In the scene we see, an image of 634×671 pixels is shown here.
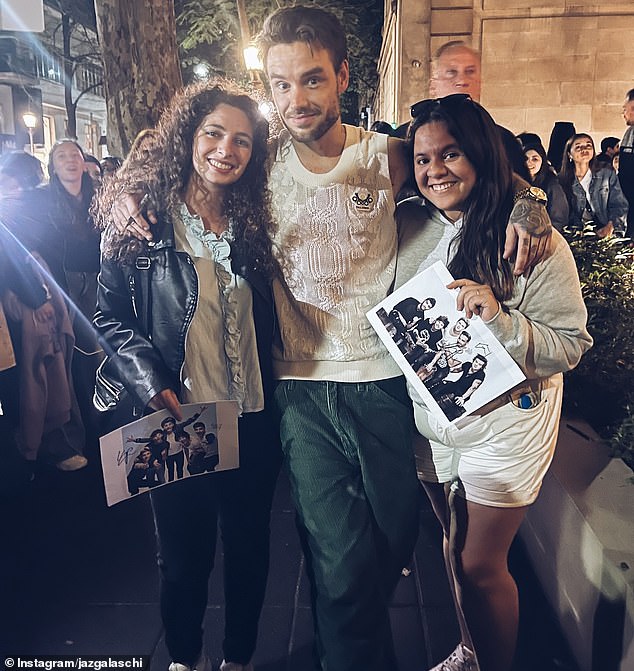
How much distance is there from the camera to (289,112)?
188 cm

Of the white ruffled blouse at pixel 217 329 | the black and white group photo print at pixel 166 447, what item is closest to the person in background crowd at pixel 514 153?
the white ruffled blouse at pixel 217 329

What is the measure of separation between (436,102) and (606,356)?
1671 millimetres

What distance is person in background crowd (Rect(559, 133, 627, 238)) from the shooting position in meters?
3.01

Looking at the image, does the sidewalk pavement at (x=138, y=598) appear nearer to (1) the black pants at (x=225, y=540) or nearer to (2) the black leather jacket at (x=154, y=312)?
(1) the black pants at (x=225, y=540)

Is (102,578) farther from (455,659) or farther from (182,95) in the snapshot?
(182,95)

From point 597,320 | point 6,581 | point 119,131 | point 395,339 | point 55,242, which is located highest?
point 119,131

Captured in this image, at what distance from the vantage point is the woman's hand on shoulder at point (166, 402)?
202 cm

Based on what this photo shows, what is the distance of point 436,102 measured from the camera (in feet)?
6.12

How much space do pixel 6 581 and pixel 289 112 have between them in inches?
87.6

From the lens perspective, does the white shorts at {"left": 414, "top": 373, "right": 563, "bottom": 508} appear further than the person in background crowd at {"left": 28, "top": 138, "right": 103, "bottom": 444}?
No

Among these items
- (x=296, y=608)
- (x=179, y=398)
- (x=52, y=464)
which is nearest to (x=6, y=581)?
(x=52, y=464)

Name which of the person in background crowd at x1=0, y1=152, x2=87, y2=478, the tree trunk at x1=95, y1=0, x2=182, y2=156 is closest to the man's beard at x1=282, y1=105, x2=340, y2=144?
the tree trunk at x1=95, y1=0, x2=182, y2=156

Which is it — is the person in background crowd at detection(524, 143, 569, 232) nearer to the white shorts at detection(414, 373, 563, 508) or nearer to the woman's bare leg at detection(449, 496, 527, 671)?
the white shorts at detection(414, 373, 563, 508)

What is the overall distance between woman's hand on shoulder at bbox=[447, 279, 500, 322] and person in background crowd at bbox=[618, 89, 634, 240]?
4.54 ft
